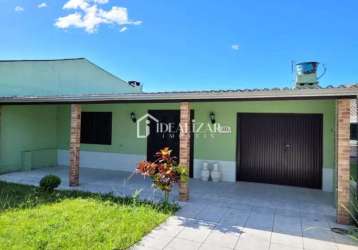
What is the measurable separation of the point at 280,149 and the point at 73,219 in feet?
24.0

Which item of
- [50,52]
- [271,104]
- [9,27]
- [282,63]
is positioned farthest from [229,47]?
[9,27]

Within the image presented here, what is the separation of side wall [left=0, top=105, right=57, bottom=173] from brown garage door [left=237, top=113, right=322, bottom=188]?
8.82 meters

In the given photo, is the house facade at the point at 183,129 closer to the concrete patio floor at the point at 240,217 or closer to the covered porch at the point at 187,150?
the covered porch at the point at 187,150

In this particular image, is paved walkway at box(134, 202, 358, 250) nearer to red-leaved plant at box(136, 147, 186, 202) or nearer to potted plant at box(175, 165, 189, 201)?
potted plant at box(175, 165, 189, 201)

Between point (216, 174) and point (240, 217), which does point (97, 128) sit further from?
point (240, 217)

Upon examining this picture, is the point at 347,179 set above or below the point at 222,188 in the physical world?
above

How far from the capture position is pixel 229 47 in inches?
711

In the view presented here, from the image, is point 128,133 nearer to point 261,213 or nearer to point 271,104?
Result: point 271,104

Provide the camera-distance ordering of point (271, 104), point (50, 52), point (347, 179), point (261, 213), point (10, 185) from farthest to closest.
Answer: point (50, 52) < point (271, 104) < point (10, 185) < point (261, 213) < point (347, 179)

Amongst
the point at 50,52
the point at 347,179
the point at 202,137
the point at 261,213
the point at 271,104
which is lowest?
the point at 261,213

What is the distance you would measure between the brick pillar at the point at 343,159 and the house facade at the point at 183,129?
0.06 feet

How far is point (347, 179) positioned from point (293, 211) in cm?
159

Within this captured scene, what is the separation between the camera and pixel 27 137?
12.7m

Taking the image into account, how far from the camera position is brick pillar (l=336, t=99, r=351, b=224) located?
6.34 metres
